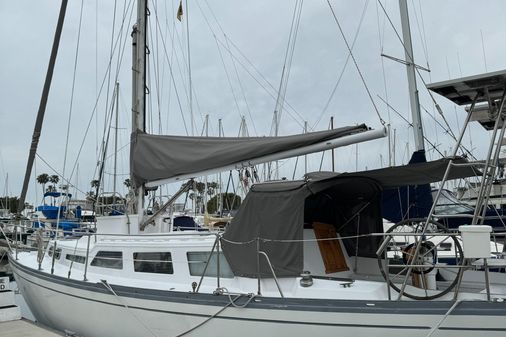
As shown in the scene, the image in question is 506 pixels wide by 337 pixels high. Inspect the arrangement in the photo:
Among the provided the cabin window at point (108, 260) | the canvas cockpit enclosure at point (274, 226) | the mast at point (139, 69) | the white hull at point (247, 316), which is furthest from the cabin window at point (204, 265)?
the mast at point (139, 69)

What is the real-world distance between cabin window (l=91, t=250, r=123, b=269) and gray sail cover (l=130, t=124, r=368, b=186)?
132 cm

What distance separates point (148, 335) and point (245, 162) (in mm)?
2799

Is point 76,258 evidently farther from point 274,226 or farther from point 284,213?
point 284,213

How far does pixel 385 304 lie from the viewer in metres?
4.72

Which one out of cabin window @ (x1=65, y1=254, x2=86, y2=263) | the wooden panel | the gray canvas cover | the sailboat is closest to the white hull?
the sailboat

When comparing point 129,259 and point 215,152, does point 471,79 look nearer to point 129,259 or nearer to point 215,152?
point 215,152

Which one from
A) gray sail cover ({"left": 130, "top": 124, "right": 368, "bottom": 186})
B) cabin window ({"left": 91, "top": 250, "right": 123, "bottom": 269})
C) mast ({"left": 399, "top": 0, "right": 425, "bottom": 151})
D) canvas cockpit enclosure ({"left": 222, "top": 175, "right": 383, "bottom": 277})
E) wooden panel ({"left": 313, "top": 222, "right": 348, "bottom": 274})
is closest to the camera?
canvas cockpit enclosure ({"left": 222, "top": 175, "right": 383, "bottom": 277})

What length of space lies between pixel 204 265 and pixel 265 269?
1137 mm

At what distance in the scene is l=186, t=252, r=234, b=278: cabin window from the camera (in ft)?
20.8

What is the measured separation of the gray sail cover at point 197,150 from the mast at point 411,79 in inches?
206

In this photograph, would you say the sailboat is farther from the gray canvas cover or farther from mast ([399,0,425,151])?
mast ([399,0,425,151])

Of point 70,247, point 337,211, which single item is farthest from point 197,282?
point 70,247

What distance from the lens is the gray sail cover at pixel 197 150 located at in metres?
6.26

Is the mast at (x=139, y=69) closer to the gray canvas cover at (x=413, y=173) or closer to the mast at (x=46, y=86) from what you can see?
the mast at (x=46, y=86)
